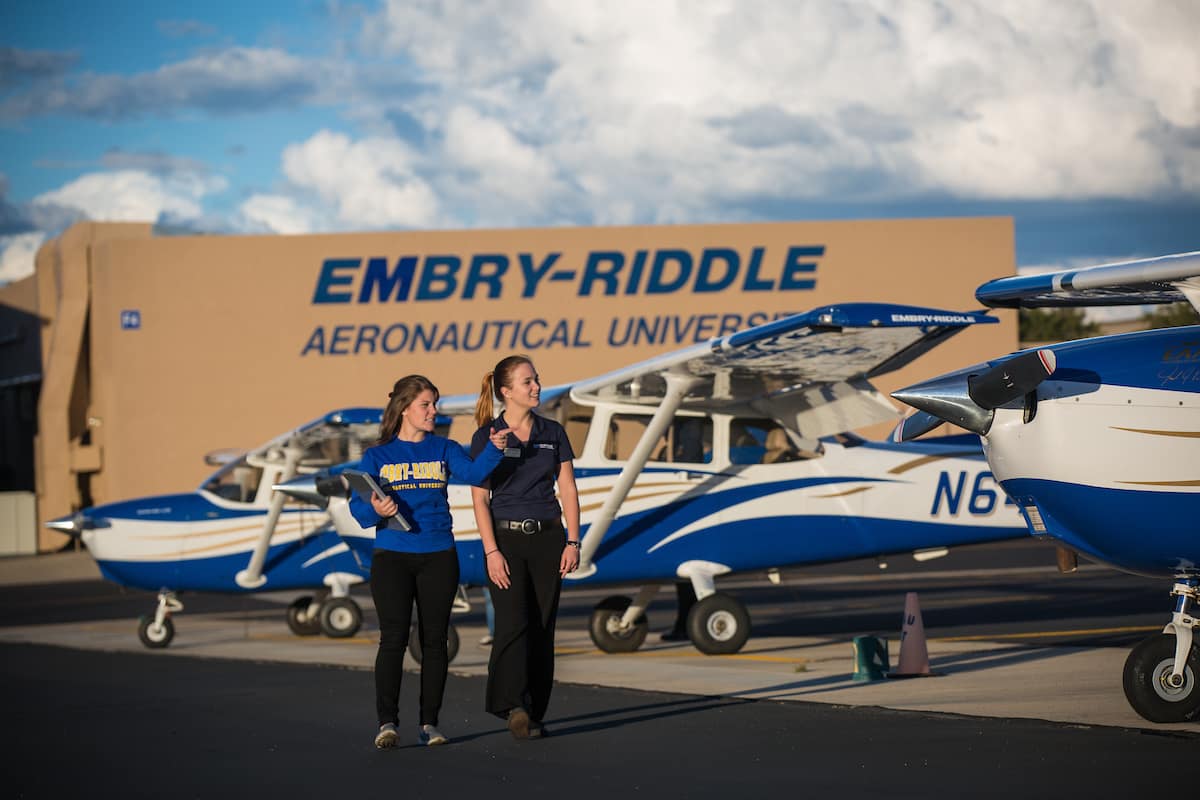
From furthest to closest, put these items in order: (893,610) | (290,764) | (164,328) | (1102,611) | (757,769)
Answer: (164,328) < (893,610) < (1102,611) < (290,764) < (757,769)

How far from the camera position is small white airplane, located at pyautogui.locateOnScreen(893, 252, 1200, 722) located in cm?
703

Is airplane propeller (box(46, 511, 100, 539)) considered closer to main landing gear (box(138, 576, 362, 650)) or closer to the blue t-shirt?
main landing gear (box(138, 576, 362, 650))

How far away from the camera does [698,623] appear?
12000 millimetres

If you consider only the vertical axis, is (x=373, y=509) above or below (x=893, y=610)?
above

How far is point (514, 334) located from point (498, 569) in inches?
1190

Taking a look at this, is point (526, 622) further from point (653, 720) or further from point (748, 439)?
point (748, 439)

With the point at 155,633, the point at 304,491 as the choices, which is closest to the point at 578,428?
the point at 304,491

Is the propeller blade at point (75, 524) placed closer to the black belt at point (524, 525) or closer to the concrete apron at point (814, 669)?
the concrete apron at point (814, 669)

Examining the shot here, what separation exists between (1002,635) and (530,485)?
6.51 meters

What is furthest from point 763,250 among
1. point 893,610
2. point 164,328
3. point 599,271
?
point 893,610

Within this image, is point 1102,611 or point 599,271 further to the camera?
point 599,271

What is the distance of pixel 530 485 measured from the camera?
7504 millimetres

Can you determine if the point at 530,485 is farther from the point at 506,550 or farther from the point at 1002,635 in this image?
the point at 1002,635

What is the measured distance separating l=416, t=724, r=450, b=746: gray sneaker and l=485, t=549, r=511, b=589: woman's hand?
766 mm
